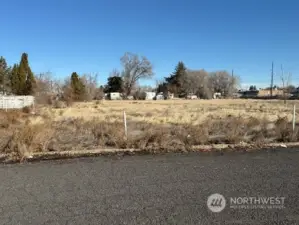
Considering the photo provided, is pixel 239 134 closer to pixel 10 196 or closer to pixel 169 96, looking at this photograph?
pixel 10 196

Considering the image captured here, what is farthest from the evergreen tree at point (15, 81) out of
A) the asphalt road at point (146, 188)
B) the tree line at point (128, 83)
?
the asphalt road at point (146, 188)

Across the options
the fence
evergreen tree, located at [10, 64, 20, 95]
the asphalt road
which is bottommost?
the asphalt road

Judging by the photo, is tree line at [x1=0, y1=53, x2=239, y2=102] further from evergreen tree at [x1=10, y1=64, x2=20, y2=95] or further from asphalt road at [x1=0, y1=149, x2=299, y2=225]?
asphalt road at [x1=0, y1=149, x2=299, y2=225]

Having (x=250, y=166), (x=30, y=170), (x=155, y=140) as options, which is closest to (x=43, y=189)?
(x=30, y=170)

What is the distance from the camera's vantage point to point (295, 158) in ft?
27.0

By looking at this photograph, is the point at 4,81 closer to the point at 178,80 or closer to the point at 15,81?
the point at 15,81

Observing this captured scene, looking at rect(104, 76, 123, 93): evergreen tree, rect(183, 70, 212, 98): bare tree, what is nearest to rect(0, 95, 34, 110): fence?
rect(104, 76, 123, 93): evergreen tree

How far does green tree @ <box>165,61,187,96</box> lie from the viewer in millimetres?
118000

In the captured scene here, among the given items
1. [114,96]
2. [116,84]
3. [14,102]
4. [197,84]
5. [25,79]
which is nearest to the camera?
[14,102]

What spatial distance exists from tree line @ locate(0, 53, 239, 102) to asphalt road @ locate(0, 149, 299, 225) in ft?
156

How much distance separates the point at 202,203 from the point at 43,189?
2.73m

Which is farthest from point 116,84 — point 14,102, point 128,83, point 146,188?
point 146,188

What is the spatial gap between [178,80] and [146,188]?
114 meters

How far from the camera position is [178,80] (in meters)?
119
